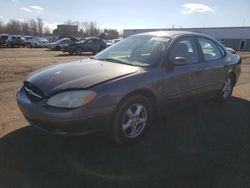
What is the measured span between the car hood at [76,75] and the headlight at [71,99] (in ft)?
0.25

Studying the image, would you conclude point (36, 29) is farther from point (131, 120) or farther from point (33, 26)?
point (131, 120)

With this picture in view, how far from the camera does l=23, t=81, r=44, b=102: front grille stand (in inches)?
133

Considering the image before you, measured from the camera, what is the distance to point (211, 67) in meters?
5.10

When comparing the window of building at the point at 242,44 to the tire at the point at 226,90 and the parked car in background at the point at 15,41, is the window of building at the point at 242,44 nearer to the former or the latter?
the parked car in background at the point at 15,41

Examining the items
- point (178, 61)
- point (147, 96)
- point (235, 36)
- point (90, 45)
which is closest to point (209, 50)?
point (178, 61)

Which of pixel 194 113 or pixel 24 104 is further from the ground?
pixel 24 104

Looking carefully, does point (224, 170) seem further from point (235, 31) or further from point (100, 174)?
point (235, 31)

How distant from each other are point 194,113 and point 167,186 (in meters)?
2.66

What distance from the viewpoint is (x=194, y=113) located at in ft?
17.3

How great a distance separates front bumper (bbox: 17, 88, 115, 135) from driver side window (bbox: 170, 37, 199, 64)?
160 cm

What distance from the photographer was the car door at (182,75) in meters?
4.10

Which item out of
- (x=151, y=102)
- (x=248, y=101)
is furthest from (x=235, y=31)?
(x=151, y=102)

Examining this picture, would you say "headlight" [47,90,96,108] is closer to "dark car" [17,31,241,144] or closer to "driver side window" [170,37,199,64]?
"dark car" [17,31,241,144]

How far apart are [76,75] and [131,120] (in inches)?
38.9
